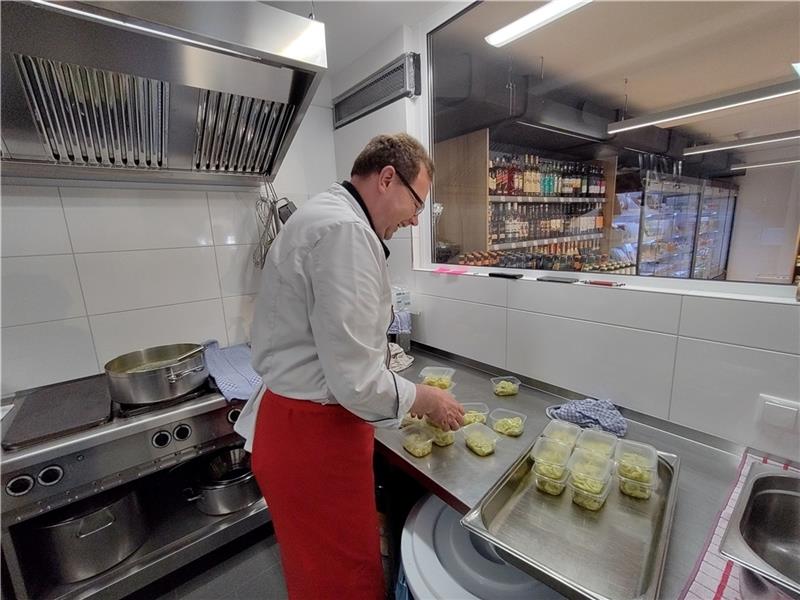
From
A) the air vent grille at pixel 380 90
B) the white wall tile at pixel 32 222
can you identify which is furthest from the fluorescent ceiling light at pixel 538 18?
the white wall tile at pixel 32 222

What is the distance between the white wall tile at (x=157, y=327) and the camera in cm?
143

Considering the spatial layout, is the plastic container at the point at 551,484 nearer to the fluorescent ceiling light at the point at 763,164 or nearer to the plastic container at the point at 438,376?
the plastic container at the point at 438,376

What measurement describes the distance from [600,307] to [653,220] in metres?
0.42

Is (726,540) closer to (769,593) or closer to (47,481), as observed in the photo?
(769,593)

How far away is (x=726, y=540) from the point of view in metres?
0.57

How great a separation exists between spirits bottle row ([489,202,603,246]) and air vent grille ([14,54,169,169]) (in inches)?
53.7

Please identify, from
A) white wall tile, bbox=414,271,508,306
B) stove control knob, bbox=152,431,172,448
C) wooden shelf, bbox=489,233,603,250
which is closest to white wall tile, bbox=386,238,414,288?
white wall tile, bbox=414,271,508,306

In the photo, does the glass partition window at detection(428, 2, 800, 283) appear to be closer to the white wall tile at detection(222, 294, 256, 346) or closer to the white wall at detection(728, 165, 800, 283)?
the white wall at detection(728, 165, 800, 283)

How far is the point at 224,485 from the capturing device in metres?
1.36

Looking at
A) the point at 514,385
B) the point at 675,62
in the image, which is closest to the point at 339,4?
the point at 675,62

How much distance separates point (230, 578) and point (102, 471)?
2.21ft

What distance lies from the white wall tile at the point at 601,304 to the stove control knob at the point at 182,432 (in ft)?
4.05

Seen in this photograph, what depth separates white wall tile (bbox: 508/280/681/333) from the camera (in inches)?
36.8

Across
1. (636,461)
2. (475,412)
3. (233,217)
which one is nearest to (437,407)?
(475,412)
